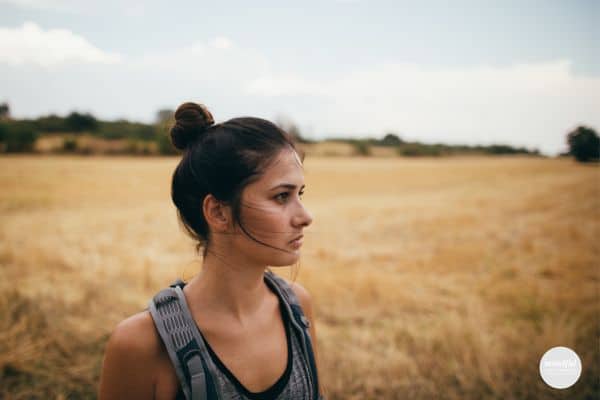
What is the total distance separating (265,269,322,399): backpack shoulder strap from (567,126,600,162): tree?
12.0 feet

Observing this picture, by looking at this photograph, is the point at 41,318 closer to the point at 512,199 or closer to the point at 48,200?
the point at 48,200

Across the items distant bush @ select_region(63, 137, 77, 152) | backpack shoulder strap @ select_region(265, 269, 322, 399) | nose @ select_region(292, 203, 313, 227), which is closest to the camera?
nose @ select_region(292, 203, 313, 227)

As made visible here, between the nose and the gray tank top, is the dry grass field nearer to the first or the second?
the gray tank top

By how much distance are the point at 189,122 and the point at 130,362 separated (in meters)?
0.99

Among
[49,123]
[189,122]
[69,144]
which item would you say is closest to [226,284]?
[189,122]

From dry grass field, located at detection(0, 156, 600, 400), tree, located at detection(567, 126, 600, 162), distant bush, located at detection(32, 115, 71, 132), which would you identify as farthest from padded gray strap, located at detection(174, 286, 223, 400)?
distant bush, located at detection(32, 115, 71, 132)

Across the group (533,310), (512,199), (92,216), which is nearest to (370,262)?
(533,310)

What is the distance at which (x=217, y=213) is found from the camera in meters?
1.66

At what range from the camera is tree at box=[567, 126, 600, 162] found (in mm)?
4027

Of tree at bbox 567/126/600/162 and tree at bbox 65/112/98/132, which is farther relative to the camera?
tree at bbox 65/112/98/132

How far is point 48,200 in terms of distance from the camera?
13930 millimetres

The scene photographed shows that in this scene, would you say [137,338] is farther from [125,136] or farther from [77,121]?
[125,136]

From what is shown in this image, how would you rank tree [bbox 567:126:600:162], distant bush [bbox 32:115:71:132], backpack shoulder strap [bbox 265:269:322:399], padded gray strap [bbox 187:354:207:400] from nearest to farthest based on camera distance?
padded gray strap [bbox 187:354:207:400]
backpack shoulder strap [bbox 265:269:322:399]
tree [bbox 567:126:600:162]
distant bush [bbox 32:115:71:132]

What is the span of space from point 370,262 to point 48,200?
12252 millimetres
